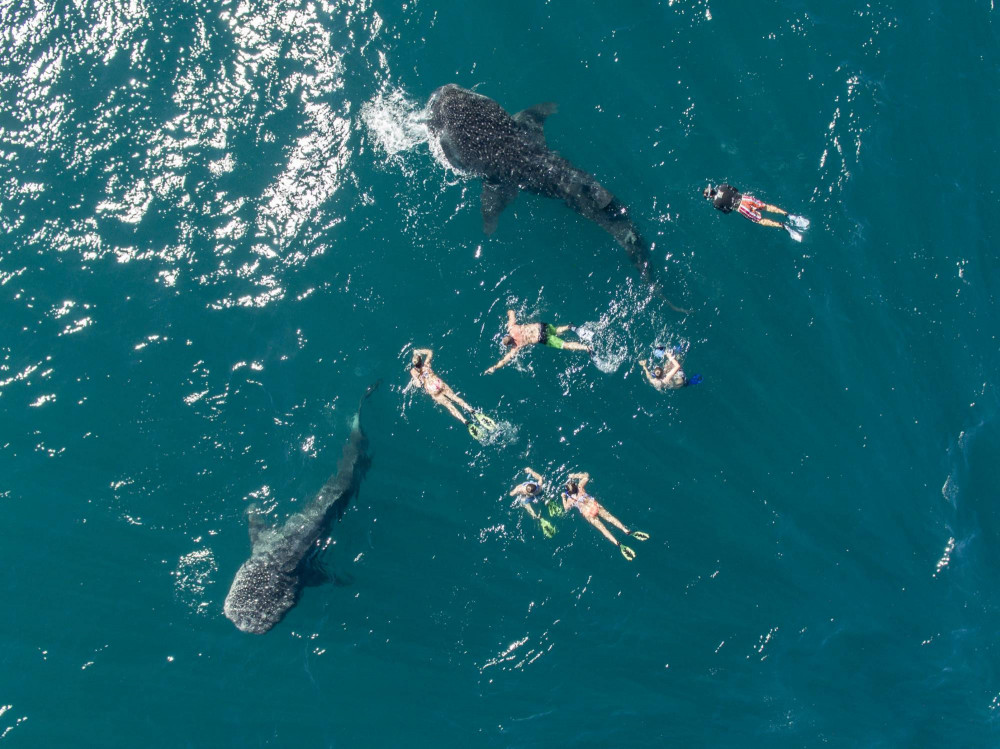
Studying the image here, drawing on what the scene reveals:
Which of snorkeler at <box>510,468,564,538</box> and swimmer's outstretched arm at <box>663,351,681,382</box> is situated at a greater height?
swimmer's outstretched arm at <box>663,351,681,382</box>

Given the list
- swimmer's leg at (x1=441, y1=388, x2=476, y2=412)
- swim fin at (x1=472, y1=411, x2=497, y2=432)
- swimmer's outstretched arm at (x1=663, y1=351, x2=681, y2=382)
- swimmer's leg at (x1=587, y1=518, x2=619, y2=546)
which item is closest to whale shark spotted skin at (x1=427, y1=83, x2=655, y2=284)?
swimmer's outstretched arm at (x1=663, y1=351, x2=681, y2=382)

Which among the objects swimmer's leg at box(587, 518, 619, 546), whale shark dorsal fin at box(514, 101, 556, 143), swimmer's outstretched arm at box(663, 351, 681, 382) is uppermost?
whale shark dorsal fin at box(514, 101, 556, 143)

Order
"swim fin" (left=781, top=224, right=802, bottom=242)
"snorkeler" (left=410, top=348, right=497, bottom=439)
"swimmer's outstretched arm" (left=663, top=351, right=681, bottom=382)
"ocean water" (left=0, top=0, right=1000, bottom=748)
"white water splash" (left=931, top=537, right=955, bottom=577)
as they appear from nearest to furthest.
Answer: "swimmer's outstretched arm" (left=663, top=351, right=681, bottom=382) → "snorkeler" (left=410, top=348, right=497, bottom=439) → "swim fin" (left=781, top=224, right=802, bottom=242) → "ocean water" (left=0, top=0, right=1000, bottom=748) → "white water splash" (left=931, top=537, right=955, bottom=577)

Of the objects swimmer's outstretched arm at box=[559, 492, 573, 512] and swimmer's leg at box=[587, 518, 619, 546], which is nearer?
swimmer's leg at box=[587, 518, 619, 546]

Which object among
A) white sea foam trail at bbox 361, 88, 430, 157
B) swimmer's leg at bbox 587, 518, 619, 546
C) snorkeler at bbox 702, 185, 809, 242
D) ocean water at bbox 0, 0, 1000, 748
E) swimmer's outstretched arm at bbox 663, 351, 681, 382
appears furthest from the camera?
white sea foam trail at bbox 361, 88, 430, 157

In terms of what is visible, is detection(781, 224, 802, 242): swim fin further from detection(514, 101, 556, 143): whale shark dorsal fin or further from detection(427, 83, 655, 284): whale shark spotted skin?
detection(514, 101, 556, 143): whale shark dorsal fin

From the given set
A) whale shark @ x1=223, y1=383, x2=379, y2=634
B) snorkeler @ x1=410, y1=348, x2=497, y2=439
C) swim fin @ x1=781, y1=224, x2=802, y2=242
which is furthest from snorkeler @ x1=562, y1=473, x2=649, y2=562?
swim fin @ x1=781, y1=224, x2=802, y2=242

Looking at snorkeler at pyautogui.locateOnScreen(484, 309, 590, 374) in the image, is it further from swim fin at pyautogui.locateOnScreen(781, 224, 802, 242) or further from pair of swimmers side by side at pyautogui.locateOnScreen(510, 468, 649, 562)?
swim fin at pyautogui.locateOnScreen(781, 224, 802, 242)
